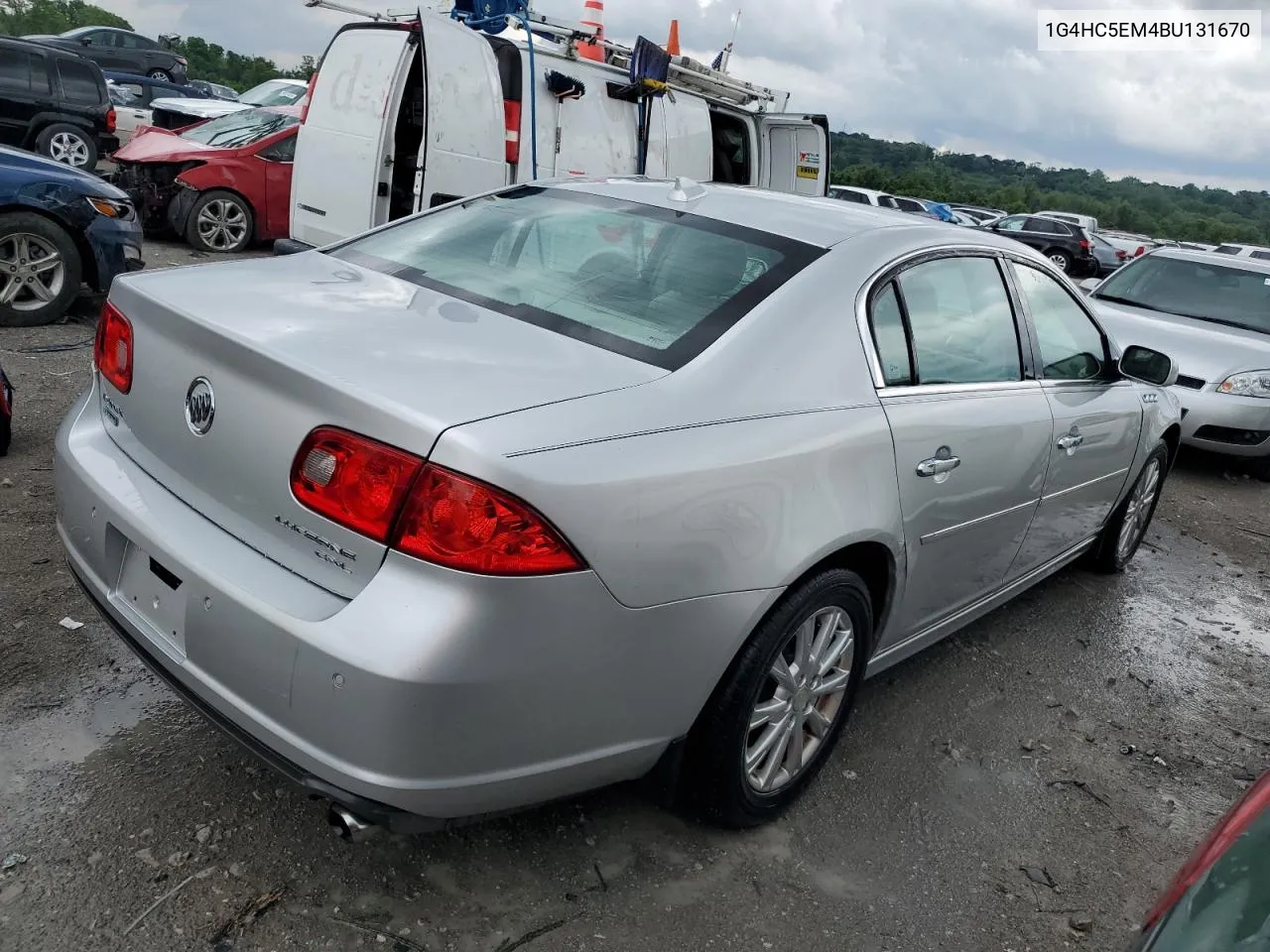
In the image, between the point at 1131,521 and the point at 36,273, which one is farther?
the point at 36,273

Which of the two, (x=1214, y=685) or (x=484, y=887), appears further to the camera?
(x=1214, y=685)

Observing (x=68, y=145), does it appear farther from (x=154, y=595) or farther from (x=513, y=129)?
(x=154, y=595)

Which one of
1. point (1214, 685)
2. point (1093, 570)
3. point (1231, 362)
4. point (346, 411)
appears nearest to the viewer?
point (346, 411)

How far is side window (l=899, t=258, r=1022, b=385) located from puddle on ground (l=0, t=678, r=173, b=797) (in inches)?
88.5

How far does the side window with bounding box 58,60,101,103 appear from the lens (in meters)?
13.8

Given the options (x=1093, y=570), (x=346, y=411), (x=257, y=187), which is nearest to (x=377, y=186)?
(x=257, y=187)

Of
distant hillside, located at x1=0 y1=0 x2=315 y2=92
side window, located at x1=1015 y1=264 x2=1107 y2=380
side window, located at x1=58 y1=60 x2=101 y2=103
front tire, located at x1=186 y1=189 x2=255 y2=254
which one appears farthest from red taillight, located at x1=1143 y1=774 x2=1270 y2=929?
distant hillside, located at x1=0 y1=0 x2=315 y2=92

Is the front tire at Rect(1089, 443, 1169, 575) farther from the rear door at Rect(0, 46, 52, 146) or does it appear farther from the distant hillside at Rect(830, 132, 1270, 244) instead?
the distant hillside at Rect(830, 132, 1270, 244)

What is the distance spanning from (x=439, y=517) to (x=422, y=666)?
0.26 metres

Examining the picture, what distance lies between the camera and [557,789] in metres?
2.10

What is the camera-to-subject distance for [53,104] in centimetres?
1372

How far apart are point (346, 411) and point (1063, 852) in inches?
84.1

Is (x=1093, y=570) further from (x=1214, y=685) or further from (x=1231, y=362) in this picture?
(x=1231, y=362)

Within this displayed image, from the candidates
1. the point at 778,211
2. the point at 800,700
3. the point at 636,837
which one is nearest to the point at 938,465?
the point at 800,700
